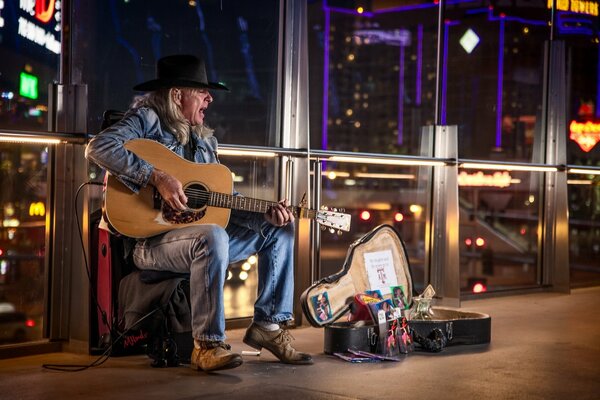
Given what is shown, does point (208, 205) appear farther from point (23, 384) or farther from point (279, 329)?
point (23, 384)

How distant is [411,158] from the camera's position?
5.72 metres

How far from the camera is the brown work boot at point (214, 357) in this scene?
3447 mm

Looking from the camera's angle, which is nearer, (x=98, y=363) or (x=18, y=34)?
(x=98, y=363)

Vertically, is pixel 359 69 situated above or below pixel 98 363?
above

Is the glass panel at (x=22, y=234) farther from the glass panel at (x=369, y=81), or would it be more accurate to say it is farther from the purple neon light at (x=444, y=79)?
the glass panel at (x=369, y=81)

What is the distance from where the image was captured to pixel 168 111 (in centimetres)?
377

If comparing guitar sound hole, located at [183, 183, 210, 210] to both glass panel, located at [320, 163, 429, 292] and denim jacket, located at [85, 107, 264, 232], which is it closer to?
denim jacket, located at [85, 107, 264, 232]

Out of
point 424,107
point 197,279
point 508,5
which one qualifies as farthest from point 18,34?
point 424,107

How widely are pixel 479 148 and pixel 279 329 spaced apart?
10130mm

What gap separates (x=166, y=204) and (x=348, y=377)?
3.31 feet

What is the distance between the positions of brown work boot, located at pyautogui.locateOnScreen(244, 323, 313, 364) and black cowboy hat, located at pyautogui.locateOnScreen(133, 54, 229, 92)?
1086mm

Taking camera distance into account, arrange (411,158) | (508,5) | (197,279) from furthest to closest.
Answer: (508,5) → (411,158) → (197,279)

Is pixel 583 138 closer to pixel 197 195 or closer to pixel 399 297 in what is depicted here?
pixel 399 297

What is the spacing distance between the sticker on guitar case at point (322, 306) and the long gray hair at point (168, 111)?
37.2 inches
